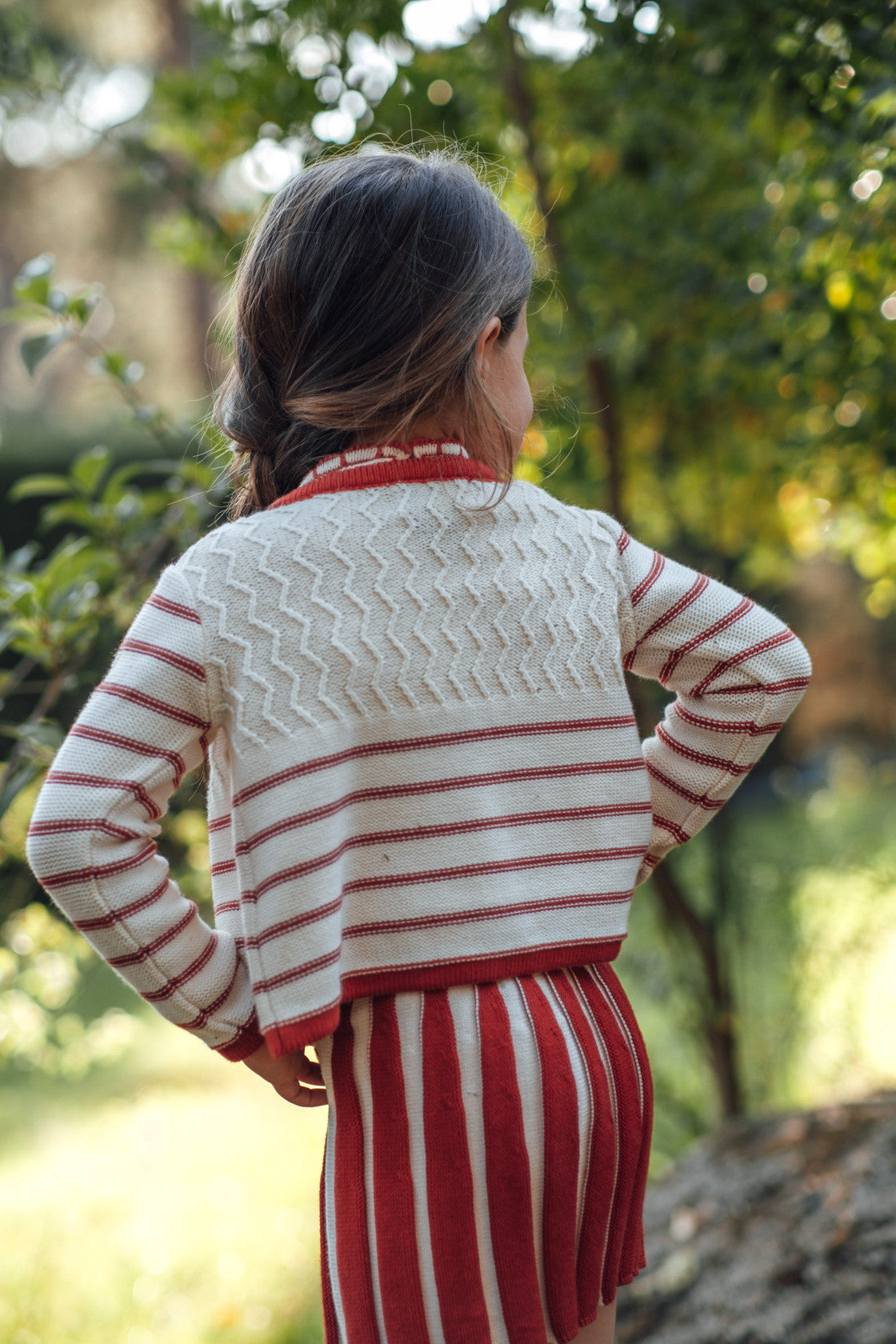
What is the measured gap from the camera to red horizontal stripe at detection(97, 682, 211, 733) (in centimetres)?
91

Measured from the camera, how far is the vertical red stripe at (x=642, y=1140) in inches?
43.4

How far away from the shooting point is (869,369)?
1.92m

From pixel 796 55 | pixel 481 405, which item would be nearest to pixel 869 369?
pixel 796 55

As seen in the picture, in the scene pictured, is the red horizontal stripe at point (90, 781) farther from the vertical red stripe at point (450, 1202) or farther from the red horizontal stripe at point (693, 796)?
the red horizontal stripe at point (693, 796)

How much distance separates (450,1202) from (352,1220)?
0.30ft

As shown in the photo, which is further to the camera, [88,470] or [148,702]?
[88,470]

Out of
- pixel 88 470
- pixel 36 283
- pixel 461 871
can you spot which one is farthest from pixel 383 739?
pixel 36 283

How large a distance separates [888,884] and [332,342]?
98.6 inches

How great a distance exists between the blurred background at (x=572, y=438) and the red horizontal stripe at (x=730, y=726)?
0.70m

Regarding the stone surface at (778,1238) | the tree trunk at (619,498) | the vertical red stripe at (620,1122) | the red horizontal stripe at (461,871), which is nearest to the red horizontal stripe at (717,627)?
the red horizontal stripe at (461,871)

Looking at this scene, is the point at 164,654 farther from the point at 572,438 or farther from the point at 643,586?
the point at 572,438

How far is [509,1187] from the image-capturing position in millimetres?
991

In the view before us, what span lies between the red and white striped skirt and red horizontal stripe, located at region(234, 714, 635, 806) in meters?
0.23

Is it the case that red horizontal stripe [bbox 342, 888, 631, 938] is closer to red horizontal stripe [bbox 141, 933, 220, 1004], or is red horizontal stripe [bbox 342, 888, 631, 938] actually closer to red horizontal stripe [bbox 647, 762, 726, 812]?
red horizontal stripe [bbox 141, 933, 220, 1004]
